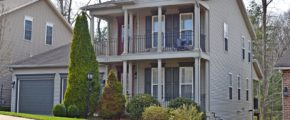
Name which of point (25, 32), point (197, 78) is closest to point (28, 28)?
point (25, 32)

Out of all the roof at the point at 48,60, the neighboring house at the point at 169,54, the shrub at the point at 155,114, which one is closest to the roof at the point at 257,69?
the neighboring house at the point at 169,54

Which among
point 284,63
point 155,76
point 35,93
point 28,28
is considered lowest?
point 35,93

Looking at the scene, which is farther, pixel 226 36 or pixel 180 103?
pixel 226 36

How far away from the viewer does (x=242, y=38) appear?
2819 centimetres

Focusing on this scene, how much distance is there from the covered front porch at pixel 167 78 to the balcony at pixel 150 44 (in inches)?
24.7

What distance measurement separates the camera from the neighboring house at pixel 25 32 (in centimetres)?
2858

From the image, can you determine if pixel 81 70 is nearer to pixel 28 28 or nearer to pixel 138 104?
pixel 138 104

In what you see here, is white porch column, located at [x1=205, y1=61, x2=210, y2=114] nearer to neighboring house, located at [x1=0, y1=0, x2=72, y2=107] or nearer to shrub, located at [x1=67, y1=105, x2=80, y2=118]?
shrub, located at [x1=67, y1=105, x2=80, y2=118]

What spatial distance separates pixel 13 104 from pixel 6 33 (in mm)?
4583

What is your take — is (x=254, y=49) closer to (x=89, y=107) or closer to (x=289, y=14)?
(x=289, y=14)

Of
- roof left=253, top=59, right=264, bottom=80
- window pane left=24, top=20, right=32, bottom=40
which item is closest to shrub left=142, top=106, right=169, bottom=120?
roof left=253, top=59, right=264, bottom=80

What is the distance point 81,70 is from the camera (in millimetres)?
21203

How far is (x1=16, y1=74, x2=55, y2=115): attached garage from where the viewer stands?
26484mm

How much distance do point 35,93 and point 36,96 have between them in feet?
0.60
